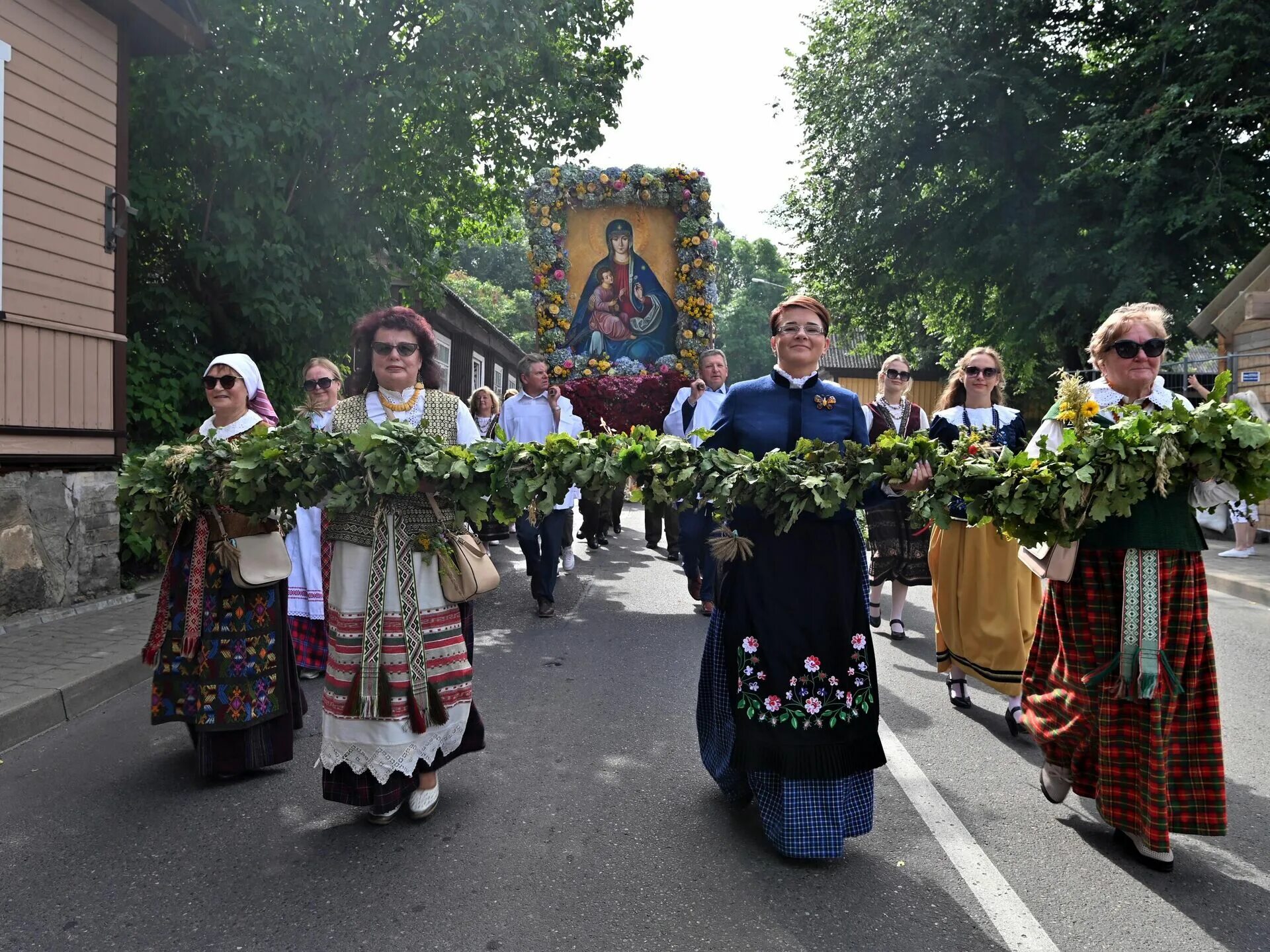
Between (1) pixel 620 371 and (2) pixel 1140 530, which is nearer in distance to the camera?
(2) pixel 1140 530

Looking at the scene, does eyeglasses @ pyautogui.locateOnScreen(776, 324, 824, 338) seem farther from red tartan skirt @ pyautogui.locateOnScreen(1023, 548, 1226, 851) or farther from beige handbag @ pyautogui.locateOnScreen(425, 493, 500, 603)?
beige handbag @ pyautogui.locateOnScreen(425, 493, 500, 603)

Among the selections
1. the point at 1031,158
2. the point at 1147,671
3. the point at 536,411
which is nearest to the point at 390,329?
the point at 1147,671

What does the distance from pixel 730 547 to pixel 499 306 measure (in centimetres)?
5096

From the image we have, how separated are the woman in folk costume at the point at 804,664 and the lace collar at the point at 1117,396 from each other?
0.95 m

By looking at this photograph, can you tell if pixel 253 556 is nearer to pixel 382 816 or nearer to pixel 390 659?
pixel 390 659

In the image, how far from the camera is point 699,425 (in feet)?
29.7

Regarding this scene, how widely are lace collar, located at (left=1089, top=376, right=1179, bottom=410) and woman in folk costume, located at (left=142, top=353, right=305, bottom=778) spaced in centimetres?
354

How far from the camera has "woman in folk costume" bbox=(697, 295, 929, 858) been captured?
3.53 metres

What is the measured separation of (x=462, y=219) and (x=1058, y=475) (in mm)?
14558

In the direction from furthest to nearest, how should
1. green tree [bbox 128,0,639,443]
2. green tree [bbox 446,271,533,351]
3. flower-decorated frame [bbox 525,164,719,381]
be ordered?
green tree [bbox 446,271,533,351], flower-decorated frame [bbox 525,164,719,381], green tree [bbox 128,0,639,443]

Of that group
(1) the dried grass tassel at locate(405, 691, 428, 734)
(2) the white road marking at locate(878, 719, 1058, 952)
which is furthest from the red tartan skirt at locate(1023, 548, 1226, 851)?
(1) the dried grass tassel at locate(405, 691, 428, 734)

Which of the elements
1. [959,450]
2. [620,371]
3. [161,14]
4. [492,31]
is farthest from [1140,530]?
[492,31]

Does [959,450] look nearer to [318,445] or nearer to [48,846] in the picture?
[318,445]

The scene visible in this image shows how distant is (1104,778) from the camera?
3.55 metres
